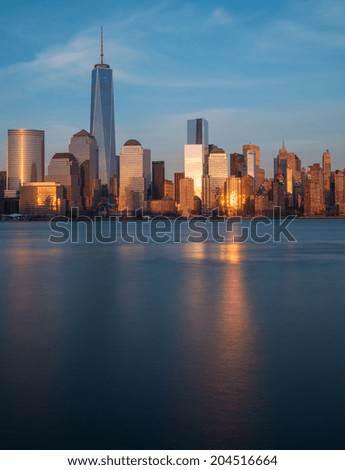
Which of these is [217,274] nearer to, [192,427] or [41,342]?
[41,342]

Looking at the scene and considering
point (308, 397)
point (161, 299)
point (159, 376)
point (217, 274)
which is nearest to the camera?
point (308, 397)

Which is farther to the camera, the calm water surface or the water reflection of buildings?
the water reflection of buildings

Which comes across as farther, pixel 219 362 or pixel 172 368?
pixel 219 362

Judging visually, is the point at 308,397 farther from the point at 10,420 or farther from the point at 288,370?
the point at 10,420

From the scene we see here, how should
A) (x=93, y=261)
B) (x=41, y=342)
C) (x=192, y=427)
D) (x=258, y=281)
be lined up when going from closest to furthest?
(x=192, y=427) < (x=41, y=342) < (x=258, y=281) < (x=93, y=261)

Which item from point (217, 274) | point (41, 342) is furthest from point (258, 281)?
point (41, 342)

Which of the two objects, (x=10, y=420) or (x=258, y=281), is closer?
(x=10, y=420)

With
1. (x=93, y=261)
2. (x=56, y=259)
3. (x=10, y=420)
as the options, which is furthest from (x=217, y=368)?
(x=56, y=259)
